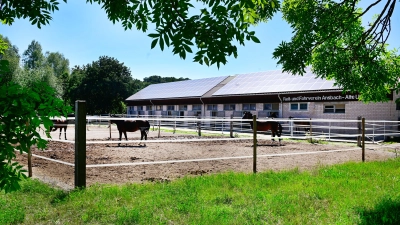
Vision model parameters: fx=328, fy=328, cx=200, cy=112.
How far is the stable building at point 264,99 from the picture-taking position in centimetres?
2167

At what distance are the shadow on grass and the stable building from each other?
1701cm

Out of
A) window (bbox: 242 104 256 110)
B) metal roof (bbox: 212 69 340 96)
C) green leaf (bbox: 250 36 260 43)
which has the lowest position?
window (bbox: 242 104 256 110)

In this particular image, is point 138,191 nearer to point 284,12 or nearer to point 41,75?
point 284,12

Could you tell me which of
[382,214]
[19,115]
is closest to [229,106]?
[382,214]

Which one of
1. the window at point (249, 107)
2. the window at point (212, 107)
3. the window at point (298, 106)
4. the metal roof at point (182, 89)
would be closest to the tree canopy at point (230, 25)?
the window at point (298, 106)

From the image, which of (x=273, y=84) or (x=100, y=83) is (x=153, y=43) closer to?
(x=273, y=84)

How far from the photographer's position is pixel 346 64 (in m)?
8.42

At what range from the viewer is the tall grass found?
13.4 ft

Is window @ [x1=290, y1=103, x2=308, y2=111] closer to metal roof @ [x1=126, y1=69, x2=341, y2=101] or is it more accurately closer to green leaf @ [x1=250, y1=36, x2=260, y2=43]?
metal roof @ [x1=126, y1=69, x2=341, y2=101]

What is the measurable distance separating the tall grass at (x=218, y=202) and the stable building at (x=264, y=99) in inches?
646

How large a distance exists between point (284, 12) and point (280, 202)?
7.02 meters

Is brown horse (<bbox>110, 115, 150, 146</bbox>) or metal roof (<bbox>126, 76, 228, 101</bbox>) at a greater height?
metal roof (<bbox>126, 76, 228, 101</bbox>)

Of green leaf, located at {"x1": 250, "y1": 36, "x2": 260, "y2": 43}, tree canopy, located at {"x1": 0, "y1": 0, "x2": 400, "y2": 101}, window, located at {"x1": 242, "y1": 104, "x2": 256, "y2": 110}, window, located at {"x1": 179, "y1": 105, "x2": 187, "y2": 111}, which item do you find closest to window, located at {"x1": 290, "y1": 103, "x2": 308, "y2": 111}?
window, located at {"x1": 242, "y1": 104, "x2": 256, "y2": 110}

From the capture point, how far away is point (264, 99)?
88.8 ft
